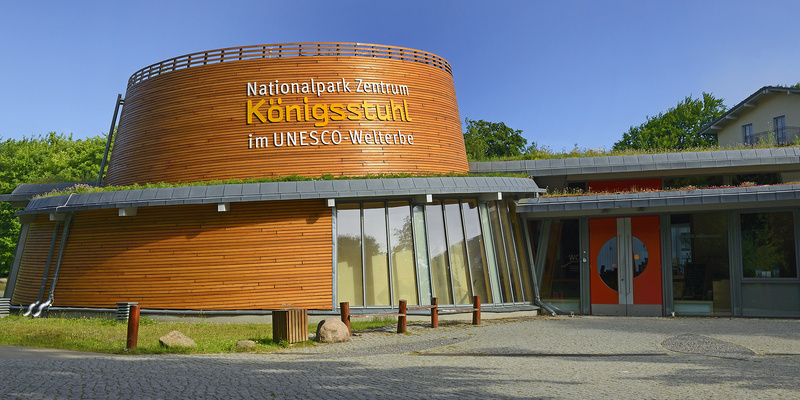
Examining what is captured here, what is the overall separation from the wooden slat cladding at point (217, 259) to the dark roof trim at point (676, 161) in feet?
31.2

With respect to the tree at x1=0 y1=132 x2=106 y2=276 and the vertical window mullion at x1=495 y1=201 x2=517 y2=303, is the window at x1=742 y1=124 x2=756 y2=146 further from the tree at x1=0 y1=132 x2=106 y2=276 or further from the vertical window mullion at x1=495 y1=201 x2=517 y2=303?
the tree at x1=0 y1=132 x2=106 y2=276

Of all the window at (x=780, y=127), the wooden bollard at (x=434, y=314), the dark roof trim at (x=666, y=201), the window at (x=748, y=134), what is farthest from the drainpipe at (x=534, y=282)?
the window at (x=748, y=134)

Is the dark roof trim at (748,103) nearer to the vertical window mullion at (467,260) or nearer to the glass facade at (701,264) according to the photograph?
the glass facade at (701,264)

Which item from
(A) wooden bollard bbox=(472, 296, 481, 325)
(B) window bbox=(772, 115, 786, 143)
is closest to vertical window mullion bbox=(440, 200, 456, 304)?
(A) wooden bollard bbox=(472, 296, 481, 325)

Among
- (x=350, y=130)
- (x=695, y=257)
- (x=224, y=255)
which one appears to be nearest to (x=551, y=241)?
(x=695, y=257)

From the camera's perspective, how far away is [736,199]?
1827 cm

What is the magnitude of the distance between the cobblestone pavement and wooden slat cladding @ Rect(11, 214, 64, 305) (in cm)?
772

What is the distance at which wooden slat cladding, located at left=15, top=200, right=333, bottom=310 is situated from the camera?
56.4 ft

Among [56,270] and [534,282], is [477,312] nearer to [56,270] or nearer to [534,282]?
[534,282]

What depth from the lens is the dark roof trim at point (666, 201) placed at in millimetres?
18141

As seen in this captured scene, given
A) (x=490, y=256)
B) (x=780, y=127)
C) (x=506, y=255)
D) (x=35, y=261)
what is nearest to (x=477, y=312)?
(x=490, y=256)

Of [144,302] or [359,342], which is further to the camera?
[144,302]

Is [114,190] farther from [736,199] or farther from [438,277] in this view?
[736,199]

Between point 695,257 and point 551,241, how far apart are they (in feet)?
14.0
